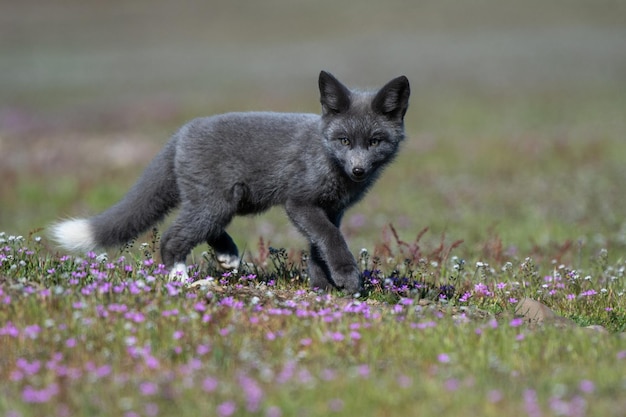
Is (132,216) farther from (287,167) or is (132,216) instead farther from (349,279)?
(349,279)

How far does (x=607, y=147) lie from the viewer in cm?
1864

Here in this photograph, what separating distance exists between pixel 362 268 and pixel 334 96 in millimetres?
2664

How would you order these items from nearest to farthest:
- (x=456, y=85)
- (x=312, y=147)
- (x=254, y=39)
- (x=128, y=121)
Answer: (x=312, y=147) < (x=128, y=121) < (x=456, y=85) < (x=254, y=39)

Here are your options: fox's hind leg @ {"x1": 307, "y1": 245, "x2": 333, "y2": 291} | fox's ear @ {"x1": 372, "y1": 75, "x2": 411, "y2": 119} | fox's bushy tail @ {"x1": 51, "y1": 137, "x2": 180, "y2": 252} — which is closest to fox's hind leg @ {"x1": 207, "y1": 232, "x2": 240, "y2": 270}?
fox's bushy tail @ {"x1": 51, "y1": 137, "x2": 180, "y2": 252}

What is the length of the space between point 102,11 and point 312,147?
62692mm

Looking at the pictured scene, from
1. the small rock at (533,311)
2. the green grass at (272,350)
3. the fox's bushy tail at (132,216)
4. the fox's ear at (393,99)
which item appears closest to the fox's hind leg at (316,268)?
the green grass at (272,350)

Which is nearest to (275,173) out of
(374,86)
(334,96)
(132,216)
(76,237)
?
(334,96)

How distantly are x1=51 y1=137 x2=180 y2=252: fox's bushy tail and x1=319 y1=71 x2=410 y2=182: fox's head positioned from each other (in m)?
1.73

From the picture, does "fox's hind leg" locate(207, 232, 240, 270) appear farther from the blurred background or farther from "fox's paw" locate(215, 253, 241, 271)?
the blurred background

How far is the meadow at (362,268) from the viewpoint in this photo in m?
4.64

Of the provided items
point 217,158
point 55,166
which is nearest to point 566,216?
point 217,158

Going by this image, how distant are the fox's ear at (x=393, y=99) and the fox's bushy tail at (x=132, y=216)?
7.05ft

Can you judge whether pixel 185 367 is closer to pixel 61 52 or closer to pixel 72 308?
pixel 72 308

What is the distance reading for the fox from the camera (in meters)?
7.72
